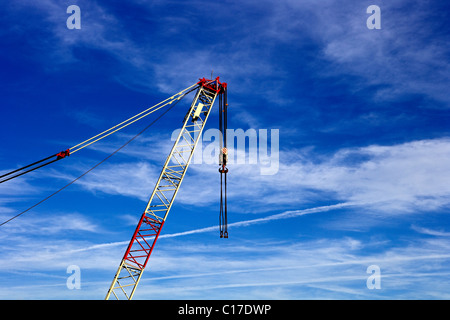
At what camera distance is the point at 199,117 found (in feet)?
193

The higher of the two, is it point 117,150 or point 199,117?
point 199,117

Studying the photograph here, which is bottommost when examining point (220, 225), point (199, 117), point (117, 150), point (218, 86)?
point (220, 225)
